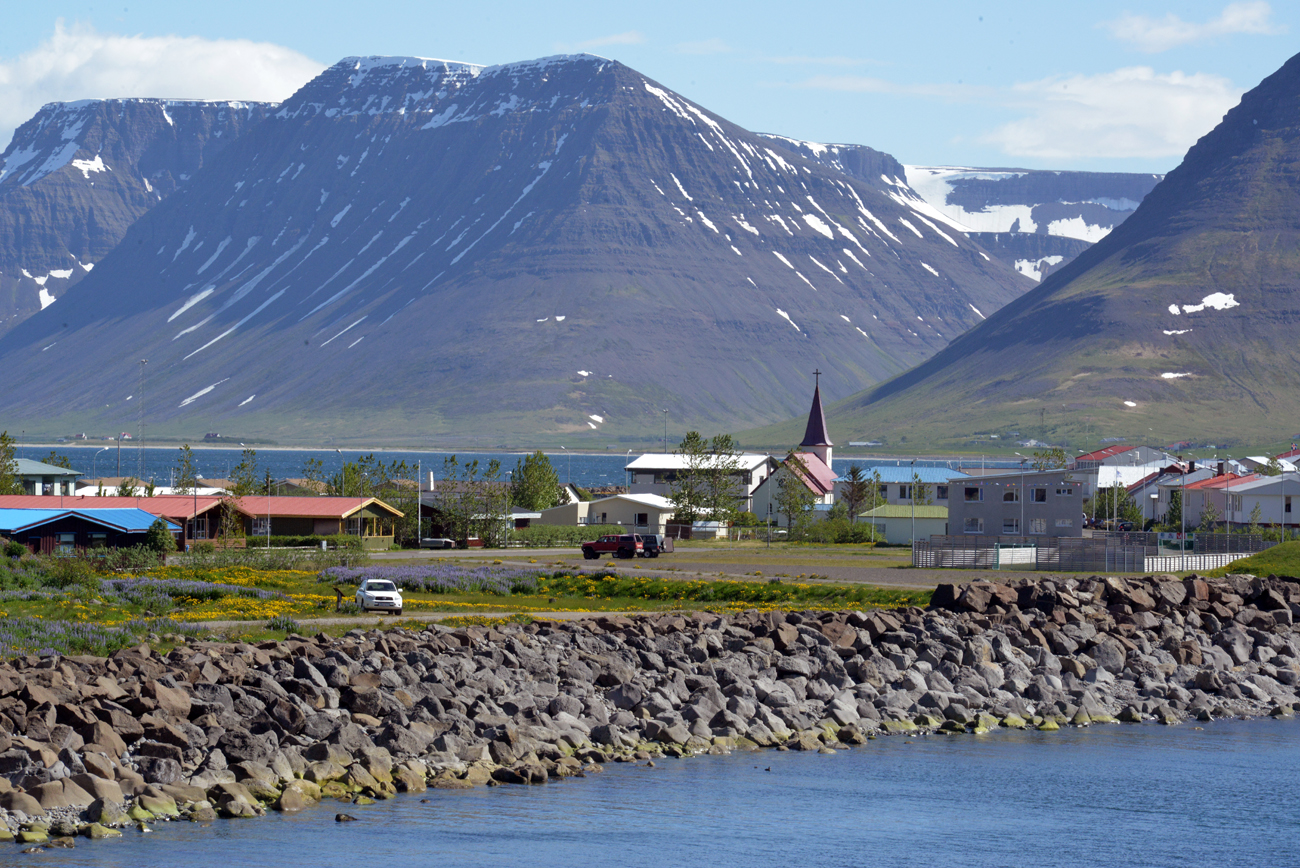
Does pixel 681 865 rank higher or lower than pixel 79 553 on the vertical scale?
lower

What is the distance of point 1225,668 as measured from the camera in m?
47.2

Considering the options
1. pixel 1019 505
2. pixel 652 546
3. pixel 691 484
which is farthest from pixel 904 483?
pixel 652 546

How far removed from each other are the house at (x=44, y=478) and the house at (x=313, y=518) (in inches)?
1518

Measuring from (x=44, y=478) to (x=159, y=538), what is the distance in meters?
68.0

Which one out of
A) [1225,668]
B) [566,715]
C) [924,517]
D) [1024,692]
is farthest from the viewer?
[924,517]

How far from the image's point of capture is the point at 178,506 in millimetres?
89688

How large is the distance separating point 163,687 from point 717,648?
1636 cm

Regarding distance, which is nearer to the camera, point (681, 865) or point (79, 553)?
point (681, 865)

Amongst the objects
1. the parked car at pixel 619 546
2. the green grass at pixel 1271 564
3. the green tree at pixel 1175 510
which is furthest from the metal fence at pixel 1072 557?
the green tree at pixel 1175 510

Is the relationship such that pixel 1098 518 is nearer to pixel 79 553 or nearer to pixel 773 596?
pixel 773 596

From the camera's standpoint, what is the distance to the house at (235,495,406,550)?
95.5 m

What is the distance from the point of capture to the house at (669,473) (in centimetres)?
14488

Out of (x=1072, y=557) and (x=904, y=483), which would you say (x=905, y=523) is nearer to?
(x=1072, y=557)

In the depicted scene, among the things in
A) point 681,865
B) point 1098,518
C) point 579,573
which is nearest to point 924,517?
point 1098,518
